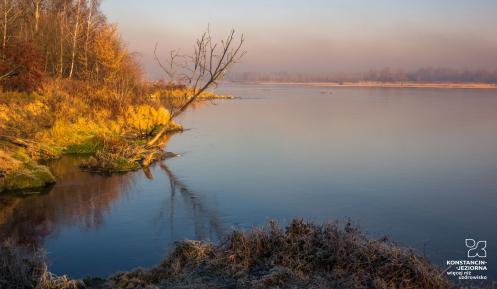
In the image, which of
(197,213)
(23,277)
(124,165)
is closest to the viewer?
(23,277)

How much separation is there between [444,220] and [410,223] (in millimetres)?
1034

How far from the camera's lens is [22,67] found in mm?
23984

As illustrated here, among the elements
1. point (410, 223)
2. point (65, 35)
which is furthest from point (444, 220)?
point (65, 35)

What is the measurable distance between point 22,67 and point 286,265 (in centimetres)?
2122

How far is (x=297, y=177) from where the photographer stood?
57.6ft

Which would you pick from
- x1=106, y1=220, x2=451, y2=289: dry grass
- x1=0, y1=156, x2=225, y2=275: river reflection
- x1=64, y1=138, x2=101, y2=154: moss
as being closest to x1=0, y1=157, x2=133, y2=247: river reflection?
x1=0, y1=156, x2=225, y2=275: river reflection

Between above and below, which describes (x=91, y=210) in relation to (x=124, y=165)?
below

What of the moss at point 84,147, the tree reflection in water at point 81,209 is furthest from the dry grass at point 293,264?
the moss at point 84,147

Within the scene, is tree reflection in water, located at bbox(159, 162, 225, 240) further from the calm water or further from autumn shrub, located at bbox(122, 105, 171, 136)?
autumn shrub, located at bbox(122, 105, 171, 136)

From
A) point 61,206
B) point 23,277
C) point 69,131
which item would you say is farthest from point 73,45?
point 23,277

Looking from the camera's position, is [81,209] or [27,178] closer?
[81,209]

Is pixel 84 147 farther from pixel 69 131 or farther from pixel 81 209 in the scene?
pixel 81 209

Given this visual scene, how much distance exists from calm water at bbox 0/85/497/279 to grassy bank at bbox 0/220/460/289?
169 centimetres

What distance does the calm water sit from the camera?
10.9 m
